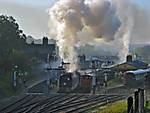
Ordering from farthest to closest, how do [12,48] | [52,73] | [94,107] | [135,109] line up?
[52,73] → [12,48] → [94,107] → [135,109]

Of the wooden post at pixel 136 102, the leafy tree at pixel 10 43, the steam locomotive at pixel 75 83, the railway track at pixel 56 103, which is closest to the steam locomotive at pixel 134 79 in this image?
the steam locomotive at pixel 75 83

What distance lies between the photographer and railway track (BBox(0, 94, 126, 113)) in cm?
3562

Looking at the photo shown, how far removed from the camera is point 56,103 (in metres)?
40.0

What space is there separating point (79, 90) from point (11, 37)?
69.1 feet

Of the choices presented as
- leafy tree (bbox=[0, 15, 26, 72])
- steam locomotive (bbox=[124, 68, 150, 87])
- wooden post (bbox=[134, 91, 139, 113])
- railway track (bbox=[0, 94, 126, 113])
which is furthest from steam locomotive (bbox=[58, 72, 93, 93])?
wooden post (bbox=[134, 91, 139, 113])

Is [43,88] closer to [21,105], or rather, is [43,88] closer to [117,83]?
[117,83]

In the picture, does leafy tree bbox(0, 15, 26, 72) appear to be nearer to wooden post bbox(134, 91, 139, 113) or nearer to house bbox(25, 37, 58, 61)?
house bbox(25, 37, 58, 61)

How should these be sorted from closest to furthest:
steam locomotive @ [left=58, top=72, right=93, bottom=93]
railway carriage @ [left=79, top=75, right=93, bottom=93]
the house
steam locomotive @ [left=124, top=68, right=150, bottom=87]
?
steam locomotive @ [left=58, top=72, right=93, bottom=93] < railway carriage @ [left=79, top=75, right=93, bottom=93] < steam locomotive @ [left=124, top=68, right=150, bottom=87] < the house

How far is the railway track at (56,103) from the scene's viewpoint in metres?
35.6

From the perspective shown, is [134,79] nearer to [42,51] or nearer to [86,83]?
[86,83]

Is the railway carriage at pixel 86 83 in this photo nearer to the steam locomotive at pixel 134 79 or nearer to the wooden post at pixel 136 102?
the steam locomotive at pixel 134 79

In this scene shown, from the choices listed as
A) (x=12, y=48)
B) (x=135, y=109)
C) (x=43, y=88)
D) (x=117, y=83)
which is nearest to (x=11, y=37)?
(x=12, y=48)

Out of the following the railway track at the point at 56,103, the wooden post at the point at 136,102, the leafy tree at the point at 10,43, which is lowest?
the railway track at the point at 56,103

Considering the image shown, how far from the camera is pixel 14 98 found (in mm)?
45750
